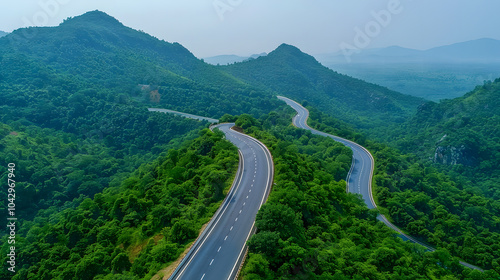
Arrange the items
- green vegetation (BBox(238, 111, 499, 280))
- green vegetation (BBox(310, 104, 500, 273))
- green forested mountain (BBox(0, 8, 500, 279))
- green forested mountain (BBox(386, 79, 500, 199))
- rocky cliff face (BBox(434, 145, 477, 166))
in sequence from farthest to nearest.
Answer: rocky cliff face (BBox(434, 145, 477, 166)) < green forested mountain (BBox(386, 79, 500, 199)) < green vegetation (BBox(310, 104, 500, 273)) < green forested mountain (BBox(0, 8, 500, 279)) < green vegetation (BBox(238, 111, 499, 280))

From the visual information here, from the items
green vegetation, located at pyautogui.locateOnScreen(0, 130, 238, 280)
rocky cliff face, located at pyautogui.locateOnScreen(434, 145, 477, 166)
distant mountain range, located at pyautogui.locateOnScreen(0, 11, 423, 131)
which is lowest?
green vegetation, located at pyautogui.locateOnScreen(0, 130, 238, 280)

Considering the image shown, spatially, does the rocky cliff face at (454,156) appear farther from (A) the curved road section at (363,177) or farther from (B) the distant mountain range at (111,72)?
(B) the distant mountain range at (111,72)

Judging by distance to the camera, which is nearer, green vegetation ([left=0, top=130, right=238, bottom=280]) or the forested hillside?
green vegetation ([left=0, top=130, right=238, bottom=280])

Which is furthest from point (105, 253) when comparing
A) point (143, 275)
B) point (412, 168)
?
point (412, 168)

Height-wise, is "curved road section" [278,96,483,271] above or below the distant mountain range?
below

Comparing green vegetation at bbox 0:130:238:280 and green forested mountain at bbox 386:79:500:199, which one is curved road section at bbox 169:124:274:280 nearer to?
green vegetation at bbox 0:130:238:280

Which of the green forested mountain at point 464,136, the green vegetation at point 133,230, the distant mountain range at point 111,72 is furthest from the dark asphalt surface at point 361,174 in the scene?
the distant mountain range at point 111,72

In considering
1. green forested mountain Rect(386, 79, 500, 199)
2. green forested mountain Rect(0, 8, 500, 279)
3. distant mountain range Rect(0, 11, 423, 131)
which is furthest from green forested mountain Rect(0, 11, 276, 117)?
green forested mountain Rect(386, 79, 500, 199)
